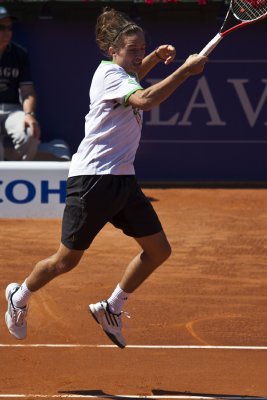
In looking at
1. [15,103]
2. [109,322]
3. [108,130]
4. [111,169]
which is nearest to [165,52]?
[108,130]

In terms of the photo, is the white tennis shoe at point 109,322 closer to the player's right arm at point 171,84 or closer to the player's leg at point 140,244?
the player's leg at point 140,244

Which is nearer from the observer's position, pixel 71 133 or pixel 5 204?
pixel 5 204

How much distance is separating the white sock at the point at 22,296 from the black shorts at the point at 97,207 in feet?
1.47

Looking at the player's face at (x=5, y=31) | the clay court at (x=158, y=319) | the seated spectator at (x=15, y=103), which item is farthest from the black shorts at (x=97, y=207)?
the player's face at (x=5, y=31)

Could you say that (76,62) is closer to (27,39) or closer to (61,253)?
(27,39)

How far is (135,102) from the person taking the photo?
5984mm

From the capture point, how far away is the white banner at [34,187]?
1058 cm

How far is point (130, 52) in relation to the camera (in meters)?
6.22

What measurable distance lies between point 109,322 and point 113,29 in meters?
1.74

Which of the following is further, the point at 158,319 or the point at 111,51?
the point at 158,319

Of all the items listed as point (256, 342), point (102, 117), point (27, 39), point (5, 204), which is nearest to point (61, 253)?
point (102, 117)

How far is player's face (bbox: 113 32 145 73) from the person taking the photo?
6184 mm

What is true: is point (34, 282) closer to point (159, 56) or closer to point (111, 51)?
point (111, 51)

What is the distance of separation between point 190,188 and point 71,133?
154cm
